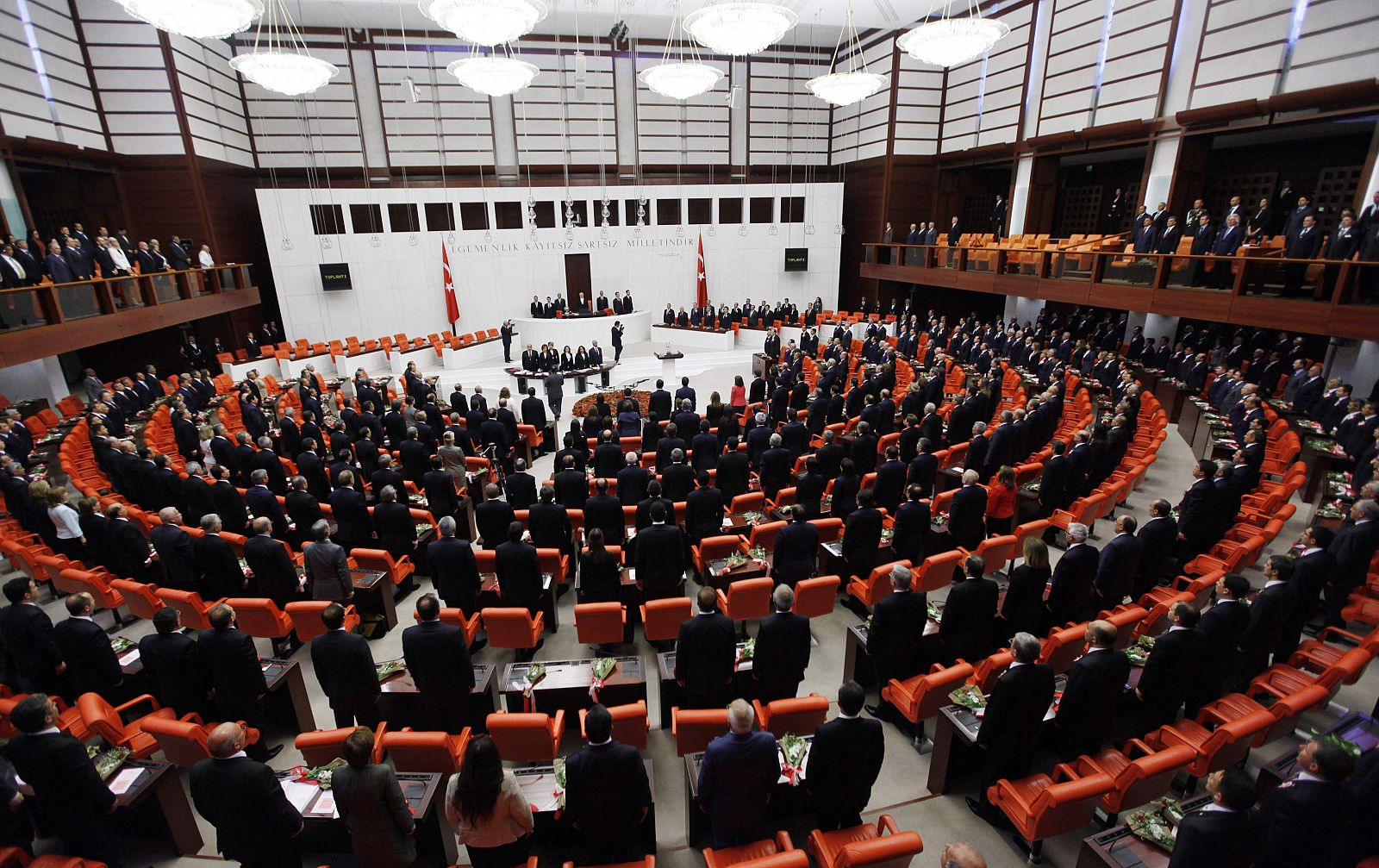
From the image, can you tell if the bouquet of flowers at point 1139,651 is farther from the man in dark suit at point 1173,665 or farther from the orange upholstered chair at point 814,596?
the orange upholstered chair at point 814,596

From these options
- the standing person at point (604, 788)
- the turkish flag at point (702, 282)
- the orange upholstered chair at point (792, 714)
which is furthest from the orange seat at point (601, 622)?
the turkish flag at point (702, 282)

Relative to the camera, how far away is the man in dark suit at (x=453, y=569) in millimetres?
5629

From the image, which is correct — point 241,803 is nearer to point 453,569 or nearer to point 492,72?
point 453,569

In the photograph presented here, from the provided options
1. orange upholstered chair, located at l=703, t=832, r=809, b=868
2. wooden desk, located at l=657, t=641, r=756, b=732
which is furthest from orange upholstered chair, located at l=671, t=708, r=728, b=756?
wooden desk, located at l=657, t=641, r=756, b=732

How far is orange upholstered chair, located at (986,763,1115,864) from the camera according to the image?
11.1 feet

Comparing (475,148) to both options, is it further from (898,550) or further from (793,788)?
(793,788)

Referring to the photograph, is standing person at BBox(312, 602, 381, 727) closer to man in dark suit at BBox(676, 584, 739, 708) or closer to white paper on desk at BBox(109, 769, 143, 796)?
white paper on desk at BBox(109, 769, 143, 796)

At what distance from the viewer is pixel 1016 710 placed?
151 inches

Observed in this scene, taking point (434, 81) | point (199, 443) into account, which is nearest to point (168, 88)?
point (434, 81)

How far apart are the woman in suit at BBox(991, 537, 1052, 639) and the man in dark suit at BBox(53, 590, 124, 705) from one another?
6.80 m

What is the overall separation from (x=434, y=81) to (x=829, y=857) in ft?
83.4

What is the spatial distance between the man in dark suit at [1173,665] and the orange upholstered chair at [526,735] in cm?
401

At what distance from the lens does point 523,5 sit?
7445mm

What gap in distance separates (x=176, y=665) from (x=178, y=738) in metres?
0.57
